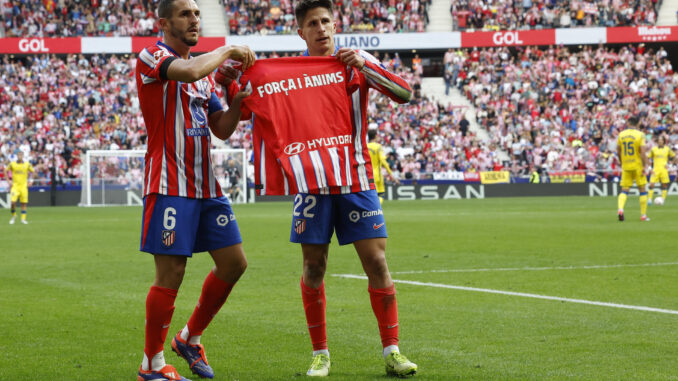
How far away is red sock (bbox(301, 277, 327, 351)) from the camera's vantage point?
5464 millimetres

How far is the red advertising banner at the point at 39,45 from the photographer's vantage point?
44.5m

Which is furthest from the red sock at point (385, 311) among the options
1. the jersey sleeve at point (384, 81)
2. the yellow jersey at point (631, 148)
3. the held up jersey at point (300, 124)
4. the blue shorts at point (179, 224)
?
the yellow jersey at point (631, 148)

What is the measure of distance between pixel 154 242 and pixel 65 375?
101 cm

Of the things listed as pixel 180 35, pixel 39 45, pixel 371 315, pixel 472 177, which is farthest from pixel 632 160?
pixel 39 45

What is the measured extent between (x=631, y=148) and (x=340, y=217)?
16490 millimetres

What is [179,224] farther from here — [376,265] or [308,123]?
[376,265]

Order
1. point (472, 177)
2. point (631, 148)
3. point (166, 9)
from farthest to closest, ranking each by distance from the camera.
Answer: point (472, 177)
point (631, 148)
point (166, 9)

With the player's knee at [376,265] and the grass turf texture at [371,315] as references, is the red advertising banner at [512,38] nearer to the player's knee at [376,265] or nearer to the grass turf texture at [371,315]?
the grass turf texture at [371,315]

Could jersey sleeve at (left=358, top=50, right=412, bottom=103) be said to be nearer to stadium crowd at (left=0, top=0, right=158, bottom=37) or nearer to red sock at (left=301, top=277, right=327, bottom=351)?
red sock at (left=301, top=277, right=327, bottom=351)

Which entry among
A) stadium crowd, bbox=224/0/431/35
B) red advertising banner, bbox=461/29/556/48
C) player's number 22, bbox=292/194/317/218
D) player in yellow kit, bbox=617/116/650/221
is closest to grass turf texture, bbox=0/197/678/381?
player's number 22, bbox=292/194/317/218

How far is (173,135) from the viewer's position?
5.09 meters

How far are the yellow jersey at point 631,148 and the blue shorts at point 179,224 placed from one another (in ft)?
55.1

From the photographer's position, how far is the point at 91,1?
156ft

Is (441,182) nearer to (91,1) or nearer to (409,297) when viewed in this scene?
(91,1)
